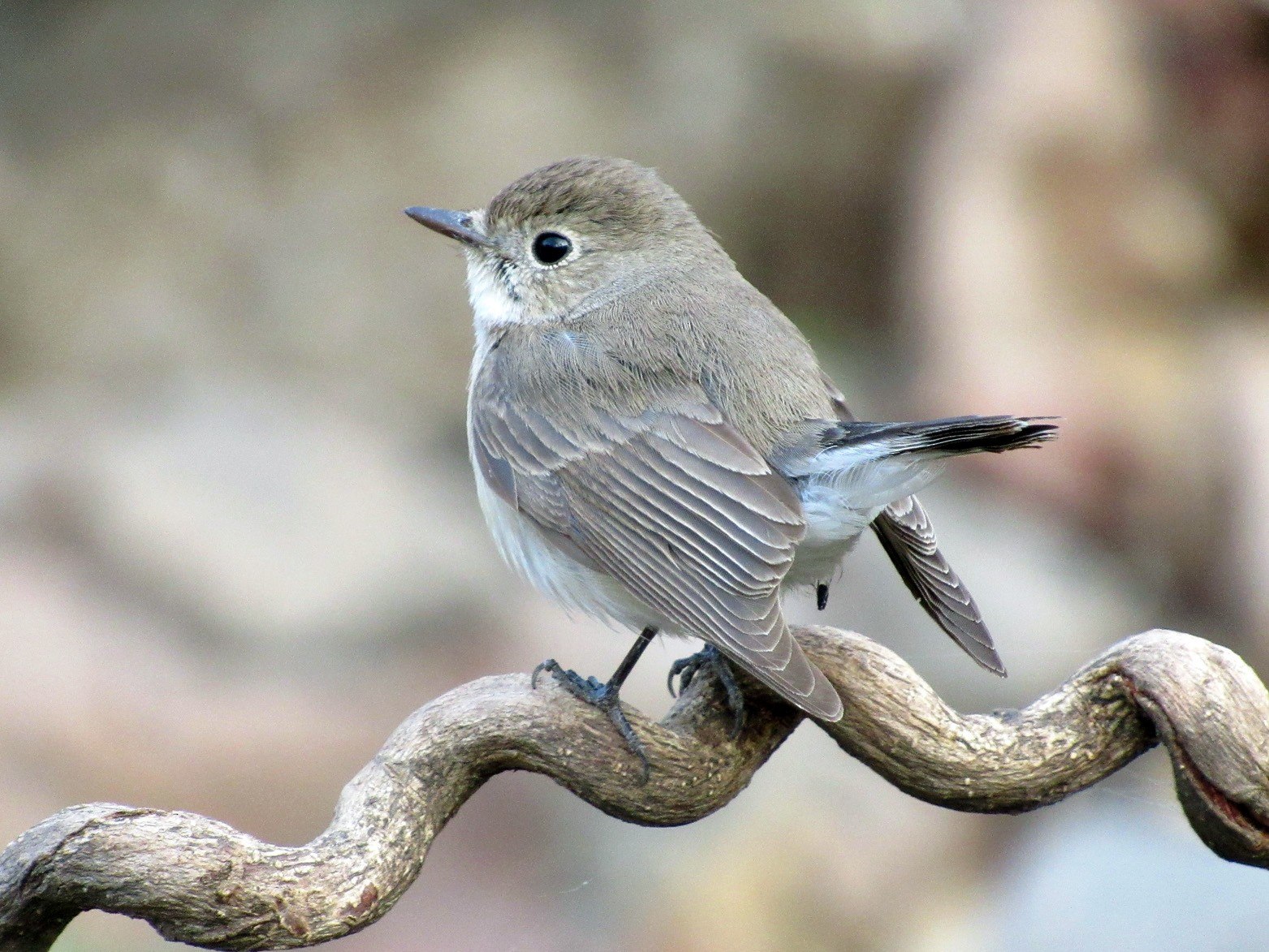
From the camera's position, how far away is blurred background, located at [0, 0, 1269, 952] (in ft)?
13.1

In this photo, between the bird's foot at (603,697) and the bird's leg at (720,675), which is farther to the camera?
the bird's leg at (720,675)

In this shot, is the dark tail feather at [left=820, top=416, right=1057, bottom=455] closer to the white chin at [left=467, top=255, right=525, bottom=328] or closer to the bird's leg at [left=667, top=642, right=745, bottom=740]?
the bird's leg at [left=667, top=642, right=745, bottom=740]

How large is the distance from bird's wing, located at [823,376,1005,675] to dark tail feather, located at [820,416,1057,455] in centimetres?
A: 15

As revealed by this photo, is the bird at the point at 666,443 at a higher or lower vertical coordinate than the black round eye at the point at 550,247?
lower

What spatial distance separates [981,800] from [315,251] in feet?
10.4

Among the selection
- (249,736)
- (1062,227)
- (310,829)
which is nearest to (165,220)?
(249,736)

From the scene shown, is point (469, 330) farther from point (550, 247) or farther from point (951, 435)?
point (951, 435)

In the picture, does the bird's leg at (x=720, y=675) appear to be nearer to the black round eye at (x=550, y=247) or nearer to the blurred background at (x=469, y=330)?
the black round eye at (x=550, y=247)

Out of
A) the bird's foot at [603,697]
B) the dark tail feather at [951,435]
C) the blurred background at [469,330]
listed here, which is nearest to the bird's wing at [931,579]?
the dark tail feather at [951,435]

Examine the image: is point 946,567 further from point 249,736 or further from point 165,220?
point 165,220

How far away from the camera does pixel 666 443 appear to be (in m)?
2.17

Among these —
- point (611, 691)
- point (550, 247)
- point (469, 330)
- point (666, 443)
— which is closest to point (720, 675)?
point (611, 691)

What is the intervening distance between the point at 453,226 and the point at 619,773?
119 cm

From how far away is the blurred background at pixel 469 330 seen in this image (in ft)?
13.1
